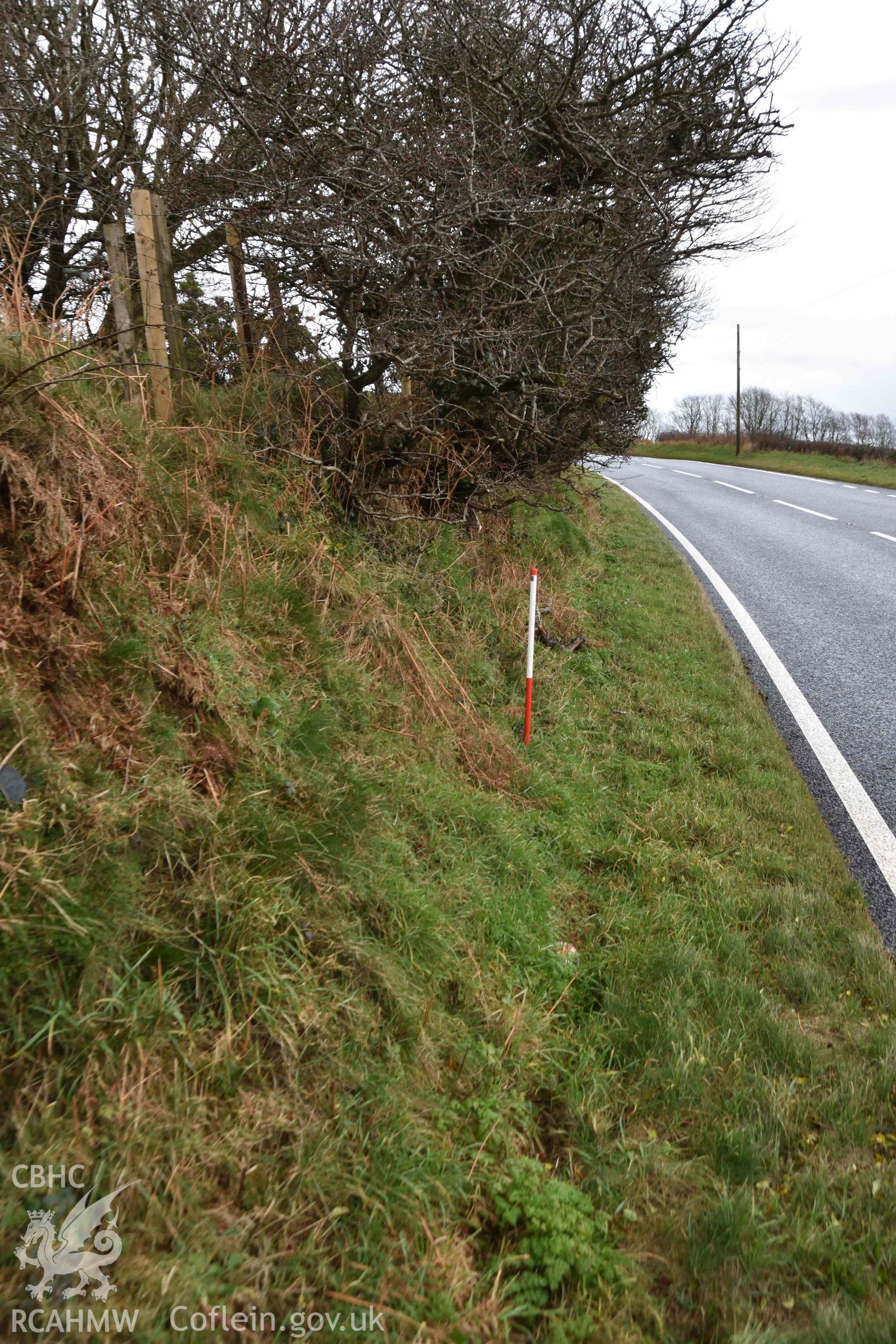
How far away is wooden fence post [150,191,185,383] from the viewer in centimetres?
470

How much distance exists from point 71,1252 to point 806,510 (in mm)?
16432

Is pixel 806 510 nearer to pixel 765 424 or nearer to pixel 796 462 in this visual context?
pixel 796 462

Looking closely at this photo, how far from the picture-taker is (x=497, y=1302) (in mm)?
1996

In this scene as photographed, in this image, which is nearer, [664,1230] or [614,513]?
[664,1230]

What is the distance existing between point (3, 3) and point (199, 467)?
5.59 metres

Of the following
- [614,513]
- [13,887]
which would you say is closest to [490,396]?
[13,887]

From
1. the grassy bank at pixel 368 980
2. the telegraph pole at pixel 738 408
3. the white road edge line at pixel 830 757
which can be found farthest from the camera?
the telegraph pole at pixel 738 408

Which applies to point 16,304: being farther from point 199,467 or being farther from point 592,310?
point 592,310

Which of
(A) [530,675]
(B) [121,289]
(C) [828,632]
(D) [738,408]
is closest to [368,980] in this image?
(A) [530,675]

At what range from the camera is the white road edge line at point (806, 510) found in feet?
46.6

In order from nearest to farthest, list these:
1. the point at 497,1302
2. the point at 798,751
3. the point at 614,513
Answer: the point at 497,1302 < the point at 798,751 < the point at 614,513

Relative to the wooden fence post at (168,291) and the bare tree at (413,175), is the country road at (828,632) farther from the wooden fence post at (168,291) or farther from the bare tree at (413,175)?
the wooden fence post at (168,291)

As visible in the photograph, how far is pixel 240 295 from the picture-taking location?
5.59 metres

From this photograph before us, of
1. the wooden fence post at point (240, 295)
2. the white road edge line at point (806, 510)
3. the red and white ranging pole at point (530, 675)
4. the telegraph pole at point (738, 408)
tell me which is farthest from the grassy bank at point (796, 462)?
the wooden fence post at point (240, 295)
